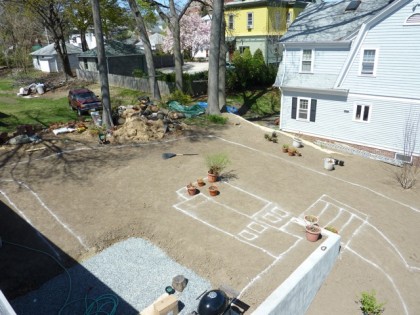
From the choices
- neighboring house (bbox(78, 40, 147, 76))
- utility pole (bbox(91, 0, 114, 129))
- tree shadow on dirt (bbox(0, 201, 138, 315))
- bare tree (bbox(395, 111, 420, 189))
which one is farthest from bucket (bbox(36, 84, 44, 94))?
bare tree (bbox(395, 111, 420, 189))

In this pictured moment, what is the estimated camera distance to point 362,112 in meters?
21.7

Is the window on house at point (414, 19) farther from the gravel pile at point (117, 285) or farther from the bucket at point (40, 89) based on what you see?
the bucket at point (40, 89)

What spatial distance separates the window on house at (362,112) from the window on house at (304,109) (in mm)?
2772

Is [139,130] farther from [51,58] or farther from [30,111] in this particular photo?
[51,58]

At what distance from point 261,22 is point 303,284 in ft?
141

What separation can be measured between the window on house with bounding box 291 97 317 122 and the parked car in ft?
47.0

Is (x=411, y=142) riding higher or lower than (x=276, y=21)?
lower

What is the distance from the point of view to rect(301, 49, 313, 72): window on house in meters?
23.2

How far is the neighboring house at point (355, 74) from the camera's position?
19.3 metres

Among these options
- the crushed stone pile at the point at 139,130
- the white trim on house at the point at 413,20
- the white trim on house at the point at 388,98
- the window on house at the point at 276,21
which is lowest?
the crushed stone pile at the point at 139,130

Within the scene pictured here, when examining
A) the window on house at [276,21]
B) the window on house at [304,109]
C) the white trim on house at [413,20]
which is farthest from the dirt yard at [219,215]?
the window on house at [276,21]

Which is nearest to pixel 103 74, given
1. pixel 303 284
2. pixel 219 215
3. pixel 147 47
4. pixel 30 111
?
pixel 147 47

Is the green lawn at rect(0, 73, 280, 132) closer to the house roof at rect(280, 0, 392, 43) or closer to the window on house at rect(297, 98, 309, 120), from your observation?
the window on house at rect(297, 98, 309, 120)

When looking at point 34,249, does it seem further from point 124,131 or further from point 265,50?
point 265,50
